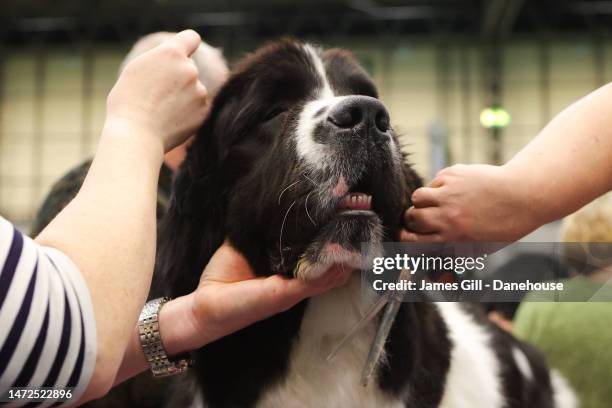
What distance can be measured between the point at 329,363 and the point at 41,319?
1.03 metres

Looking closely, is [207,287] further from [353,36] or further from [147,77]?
[353,36]

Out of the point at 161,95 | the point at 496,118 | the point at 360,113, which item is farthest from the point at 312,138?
the point at 496,118

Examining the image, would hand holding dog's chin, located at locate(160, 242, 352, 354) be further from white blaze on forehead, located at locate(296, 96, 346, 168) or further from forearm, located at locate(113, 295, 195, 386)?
white blaze on forehead, located at locate(296, 96, 346, 168)

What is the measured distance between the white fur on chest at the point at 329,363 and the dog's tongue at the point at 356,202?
0.22 metres

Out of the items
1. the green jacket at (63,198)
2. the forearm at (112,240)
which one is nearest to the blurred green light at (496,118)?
the green jacket at (63,198)

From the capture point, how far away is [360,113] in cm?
160

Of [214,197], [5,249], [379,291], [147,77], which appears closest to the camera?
[5,249]

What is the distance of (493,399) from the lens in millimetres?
2072

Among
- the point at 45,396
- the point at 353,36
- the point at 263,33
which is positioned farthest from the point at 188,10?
the point at 45,396

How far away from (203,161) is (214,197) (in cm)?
11

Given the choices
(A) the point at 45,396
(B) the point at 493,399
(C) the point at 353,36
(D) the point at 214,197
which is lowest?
(B) the point at 493,399

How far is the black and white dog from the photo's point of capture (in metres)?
1.66

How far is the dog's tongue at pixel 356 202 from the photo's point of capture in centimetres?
168

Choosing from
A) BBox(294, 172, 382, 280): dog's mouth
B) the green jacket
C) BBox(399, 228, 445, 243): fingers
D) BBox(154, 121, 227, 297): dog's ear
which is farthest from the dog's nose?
the green jacket
